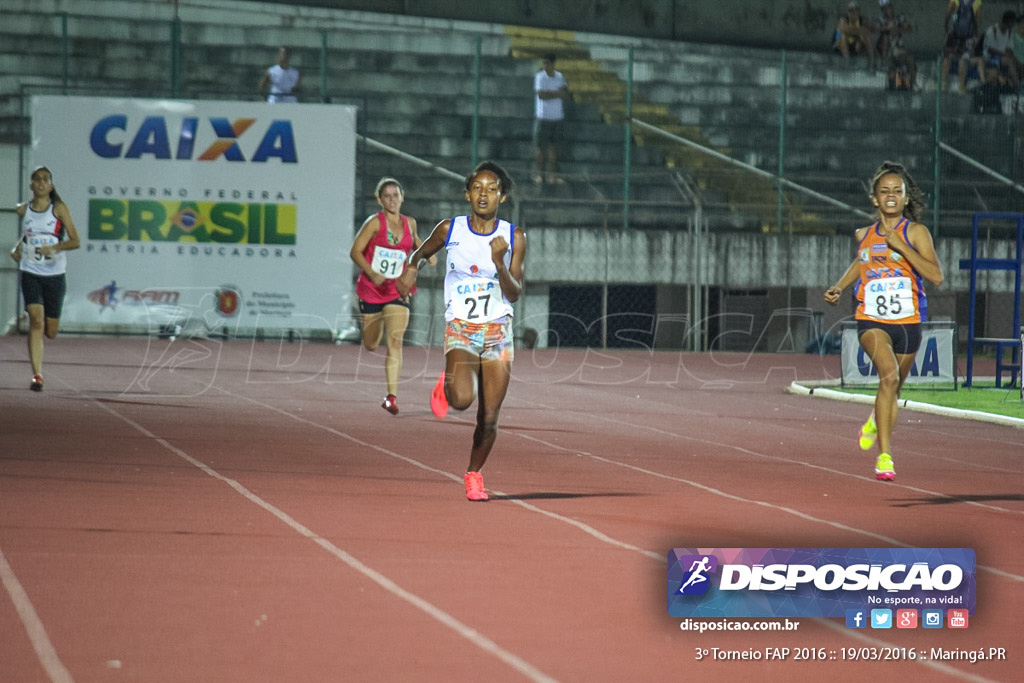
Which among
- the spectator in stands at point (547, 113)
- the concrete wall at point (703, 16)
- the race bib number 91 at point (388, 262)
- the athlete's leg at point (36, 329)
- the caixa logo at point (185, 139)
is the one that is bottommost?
the athlete's leg at point (36, 329)

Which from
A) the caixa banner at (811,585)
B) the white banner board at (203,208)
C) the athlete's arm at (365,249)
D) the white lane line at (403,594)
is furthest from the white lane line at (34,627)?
the white banner board at (203,208)

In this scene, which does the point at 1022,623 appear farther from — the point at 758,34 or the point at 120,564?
the point at 758,34

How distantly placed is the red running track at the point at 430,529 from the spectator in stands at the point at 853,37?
1804 cm

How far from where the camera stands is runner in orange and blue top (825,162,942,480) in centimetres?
1065

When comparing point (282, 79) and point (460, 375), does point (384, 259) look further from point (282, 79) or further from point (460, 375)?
point (282, 79)

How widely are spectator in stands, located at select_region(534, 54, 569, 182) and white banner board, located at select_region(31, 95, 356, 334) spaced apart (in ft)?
14.6

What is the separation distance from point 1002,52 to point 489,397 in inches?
1015

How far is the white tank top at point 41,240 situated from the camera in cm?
1592

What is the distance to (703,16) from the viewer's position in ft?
120

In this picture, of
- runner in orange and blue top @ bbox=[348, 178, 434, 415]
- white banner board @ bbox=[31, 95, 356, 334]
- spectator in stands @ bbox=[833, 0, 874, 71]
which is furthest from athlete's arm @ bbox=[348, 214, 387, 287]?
spectator in stands @ bbox=[833, 0, 874, 71]

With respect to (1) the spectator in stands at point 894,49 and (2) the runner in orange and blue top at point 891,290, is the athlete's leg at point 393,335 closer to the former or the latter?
(2) the runner in orange and blue top at point 891,290

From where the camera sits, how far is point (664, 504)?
9.36m

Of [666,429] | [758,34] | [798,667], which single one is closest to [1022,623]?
[798,667]

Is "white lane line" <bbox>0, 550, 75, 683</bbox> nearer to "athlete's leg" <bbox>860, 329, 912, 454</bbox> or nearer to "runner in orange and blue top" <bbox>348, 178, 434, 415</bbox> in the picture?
"athlete's leg" <bbox>860, 329, 912, 454</bbox>
